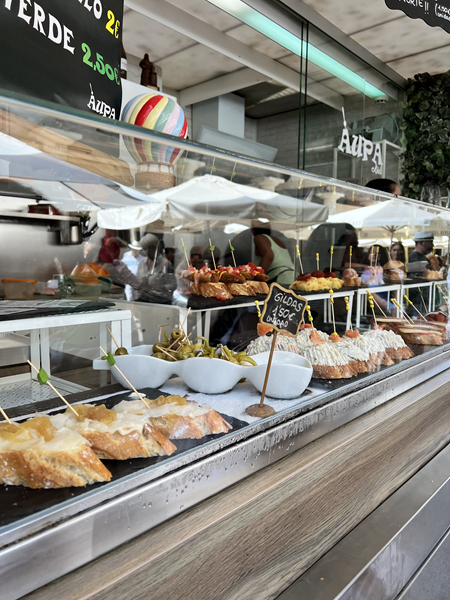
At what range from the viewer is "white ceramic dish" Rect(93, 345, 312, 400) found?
1188mm

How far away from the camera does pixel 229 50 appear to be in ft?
14.5

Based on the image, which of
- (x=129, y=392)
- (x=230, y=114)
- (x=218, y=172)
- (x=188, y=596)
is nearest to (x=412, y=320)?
(x=218, y=172)

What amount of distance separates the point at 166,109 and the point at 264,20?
357cm

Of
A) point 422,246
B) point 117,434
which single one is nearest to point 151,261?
point 422,246

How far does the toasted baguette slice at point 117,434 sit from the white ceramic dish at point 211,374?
295 millimetres

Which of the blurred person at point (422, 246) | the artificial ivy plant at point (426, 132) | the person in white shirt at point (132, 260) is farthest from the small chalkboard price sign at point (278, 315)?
the artificial ivy plant at point (426, 132)

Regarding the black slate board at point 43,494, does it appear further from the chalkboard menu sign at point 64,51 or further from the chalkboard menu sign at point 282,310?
the chalkboard menu sign at point 64,51

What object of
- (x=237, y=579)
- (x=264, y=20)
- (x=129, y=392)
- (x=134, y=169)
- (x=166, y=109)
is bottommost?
(x=237, y=579)

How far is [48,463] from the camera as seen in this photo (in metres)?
0.72

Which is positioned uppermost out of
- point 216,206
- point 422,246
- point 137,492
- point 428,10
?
point 428,10

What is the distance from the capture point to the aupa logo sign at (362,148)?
5101 millimetres

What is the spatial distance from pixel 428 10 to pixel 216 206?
4.95ft

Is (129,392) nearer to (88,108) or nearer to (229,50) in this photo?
(88,108)

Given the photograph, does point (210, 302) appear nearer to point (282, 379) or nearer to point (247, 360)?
point (247, 360)
